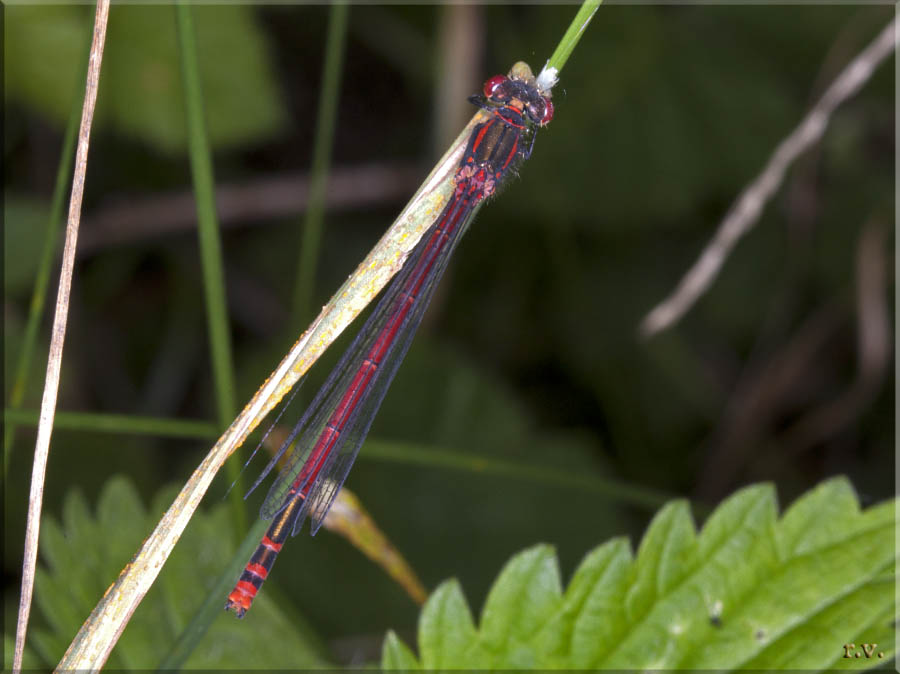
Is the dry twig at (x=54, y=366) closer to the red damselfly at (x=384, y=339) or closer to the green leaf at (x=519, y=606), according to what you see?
the red damselfly at (x=384, y=339)

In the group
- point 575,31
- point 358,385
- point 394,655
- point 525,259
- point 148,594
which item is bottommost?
point 394,655

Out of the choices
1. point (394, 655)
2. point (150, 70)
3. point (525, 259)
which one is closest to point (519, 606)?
point (394, 655)

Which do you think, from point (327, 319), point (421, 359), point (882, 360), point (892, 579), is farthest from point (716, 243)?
point (882, 360)

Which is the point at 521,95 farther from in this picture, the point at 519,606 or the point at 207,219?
the point at 519,606

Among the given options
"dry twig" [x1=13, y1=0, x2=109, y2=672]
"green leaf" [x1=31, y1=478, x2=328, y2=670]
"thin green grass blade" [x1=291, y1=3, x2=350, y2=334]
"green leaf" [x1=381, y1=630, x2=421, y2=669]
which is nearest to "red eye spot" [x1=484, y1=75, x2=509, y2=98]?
"thin green grass blade" [x1=291, y1=3, x2=350, y2=334]

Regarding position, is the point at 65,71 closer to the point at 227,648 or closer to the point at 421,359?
the point at 421,359

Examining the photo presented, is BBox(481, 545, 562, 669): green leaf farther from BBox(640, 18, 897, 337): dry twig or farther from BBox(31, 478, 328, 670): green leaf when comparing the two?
BBox(640, 18, 897, 337): dry twig
